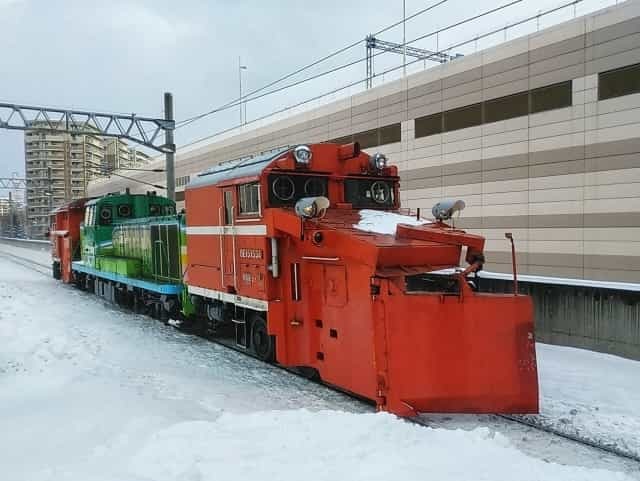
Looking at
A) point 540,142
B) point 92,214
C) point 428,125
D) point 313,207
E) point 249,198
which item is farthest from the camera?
point 92,214

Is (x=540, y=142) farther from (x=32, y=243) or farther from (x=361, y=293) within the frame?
(x=32, y=243)

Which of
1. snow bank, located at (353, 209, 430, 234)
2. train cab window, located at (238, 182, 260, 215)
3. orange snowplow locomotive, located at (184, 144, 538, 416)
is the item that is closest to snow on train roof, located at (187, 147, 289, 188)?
orange snowplow locomotive, located at (184, 144, 538, 416)

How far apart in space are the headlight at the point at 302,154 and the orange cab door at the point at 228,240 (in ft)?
4.40

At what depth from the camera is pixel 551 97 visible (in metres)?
13.1

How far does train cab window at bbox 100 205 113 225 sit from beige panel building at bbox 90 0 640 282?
30.3 feet

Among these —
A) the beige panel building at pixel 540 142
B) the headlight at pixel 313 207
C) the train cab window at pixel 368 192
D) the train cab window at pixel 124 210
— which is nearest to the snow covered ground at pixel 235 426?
the headlight at pixel 313 207

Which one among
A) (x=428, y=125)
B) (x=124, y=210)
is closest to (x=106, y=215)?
(x=124, y=210)

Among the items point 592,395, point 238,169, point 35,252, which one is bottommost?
point 592,395

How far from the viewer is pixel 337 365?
6844 mm

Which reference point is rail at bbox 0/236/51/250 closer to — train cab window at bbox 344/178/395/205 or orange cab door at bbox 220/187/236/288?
orange cab door at bbox 220/187/236/288

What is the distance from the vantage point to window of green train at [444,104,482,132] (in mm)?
14987

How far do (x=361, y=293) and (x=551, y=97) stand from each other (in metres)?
9.40

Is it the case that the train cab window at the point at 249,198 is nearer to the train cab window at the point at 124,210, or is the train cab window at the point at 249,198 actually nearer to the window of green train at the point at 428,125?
the window of green train at the point at 428,125

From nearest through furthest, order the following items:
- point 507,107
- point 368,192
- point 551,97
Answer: point 368,192 → point 551,97 → point 507,107
